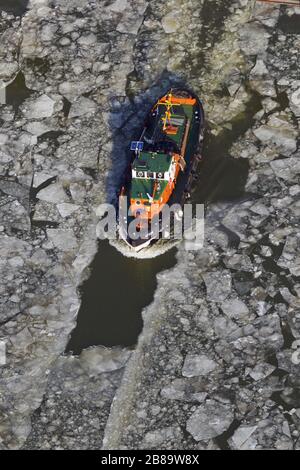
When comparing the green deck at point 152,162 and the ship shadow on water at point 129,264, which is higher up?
the green deck at point 152,162

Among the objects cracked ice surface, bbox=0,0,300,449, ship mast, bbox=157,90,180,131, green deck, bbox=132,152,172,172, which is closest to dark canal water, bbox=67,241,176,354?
cracked ice surface, bbox=0,0,300,449

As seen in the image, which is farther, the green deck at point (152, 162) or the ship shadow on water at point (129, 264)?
the green deck at point (152, 162)

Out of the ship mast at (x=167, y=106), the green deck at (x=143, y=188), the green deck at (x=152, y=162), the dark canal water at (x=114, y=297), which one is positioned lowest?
the dark canal water at (x=114, y=297)

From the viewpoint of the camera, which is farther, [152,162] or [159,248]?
[159,248]

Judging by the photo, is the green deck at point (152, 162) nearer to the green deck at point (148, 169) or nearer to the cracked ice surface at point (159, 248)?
the green deck at point (148, 169)

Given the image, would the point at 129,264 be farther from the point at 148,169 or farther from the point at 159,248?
the point at 148,169

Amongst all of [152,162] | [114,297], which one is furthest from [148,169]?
[114,297]

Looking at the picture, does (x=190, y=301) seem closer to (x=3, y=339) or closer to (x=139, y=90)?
(x=3, y=339)

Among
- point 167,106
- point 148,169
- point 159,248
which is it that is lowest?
point 159,248

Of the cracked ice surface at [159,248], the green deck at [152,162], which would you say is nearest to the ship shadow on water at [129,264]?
the cracked ice surface at [159,248]
